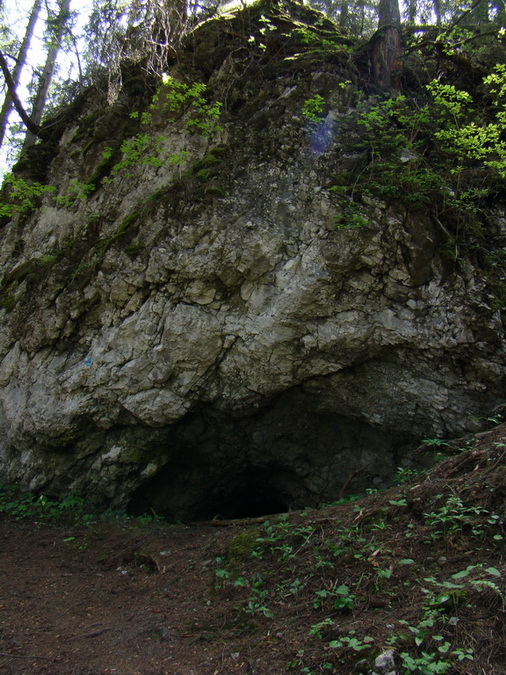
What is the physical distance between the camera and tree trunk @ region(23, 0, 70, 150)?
934cm

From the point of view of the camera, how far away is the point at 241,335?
6.27m

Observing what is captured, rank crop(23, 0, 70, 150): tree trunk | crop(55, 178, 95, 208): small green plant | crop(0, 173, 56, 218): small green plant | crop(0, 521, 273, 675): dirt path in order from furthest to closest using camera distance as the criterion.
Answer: crop(23, 0, 70, 150): tree trunk
crop(0, 173, 56, 218): small green plant
crop(55, 178, 95, 208): small green plant
crop(0, 521, 273, 675): dirt path

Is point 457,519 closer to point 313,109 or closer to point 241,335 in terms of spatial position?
point 241,335

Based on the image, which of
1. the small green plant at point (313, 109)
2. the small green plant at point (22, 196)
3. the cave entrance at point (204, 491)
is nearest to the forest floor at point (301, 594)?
the cave entrance at point (204, 491)

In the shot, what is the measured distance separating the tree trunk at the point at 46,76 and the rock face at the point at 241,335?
4.04m

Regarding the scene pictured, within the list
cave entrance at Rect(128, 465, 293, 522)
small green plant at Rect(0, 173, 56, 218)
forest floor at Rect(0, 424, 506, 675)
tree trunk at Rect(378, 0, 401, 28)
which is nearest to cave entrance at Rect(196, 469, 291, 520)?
cave entrance at Rect(128, 465, 293, 522)

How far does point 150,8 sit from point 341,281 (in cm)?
568

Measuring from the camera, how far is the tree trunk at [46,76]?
9336mm

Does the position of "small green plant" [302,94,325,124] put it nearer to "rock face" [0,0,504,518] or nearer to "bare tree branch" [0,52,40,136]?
"rock face" [0,0,504,518]

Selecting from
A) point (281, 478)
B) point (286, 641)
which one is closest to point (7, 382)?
point (281, 478)

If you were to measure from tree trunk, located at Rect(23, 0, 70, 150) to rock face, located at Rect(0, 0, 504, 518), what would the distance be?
4037 millimetres

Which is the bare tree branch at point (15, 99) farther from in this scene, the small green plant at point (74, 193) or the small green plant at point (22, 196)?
the small green plant at point (74, 193)

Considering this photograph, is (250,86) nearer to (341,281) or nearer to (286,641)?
(341,281)

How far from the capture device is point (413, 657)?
8.48ft
